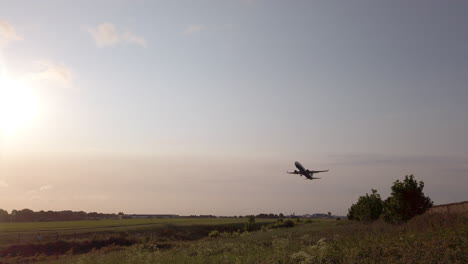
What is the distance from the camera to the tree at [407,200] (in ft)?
156

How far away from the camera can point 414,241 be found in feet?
55.3

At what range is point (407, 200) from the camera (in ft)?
157

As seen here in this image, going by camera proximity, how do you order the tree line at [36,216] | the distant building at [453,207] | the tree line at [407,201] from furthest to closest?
the tree line at [36,216] < the tree line at [407,201] < the distant building at [453,207]

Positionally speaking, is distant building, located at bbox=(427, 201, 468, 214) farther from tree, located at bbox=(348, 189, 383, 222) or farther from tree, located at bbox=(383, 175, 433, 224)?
tree, located at bbox=(348, 189, 383, 222)

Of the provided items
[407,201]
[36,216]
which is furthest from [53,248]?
[36,216]

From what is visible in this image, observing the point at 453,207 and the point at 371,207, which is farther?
the point at 371,207

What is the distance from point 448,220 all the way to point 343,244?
26.0 ft

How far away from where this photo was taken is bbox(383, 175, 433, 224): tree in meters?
47.4

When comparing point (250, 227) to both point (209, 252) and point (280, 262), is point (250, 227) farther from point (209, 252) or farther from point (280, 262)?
point (280, 262)

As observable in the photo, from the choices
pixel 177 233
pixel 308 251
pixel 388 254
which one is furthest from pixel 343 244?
A: pixel 177 233

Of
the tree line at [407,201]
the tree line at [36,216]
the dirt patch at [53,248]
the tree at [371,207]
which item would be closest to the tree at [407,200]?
the tree line at [407,201]

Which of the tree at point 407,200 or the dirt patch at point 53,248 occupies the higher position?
the tree at point 407,200

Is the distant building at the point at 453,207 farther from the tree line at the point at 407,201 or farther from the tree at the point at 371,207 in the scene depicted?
the tree at the point at 371,207

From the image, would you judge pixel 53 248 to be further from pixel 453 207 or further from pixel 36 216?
pixel 36 216
